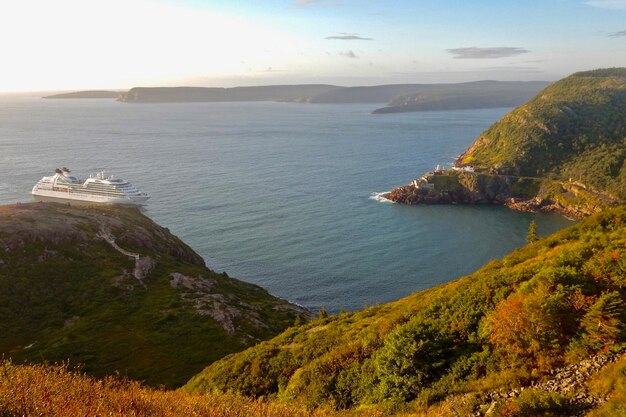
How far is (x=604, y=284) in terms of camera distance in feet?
57.9

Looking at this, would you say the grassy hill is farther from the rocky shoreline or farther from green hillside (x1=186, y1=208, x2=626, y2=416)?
the rocky shoreline

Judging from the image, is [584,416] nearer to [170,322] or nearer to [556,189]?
[170,322]

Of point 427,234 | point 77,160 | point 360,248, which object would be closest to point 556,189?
point 427,234

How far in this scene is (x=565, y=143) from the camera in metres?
150

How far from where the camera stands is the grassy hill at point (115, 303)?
40156 millimetres

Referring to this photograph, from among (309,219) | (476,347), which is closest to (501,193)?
(309,219)

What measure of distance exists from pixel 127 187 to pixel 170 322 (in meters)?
77.2

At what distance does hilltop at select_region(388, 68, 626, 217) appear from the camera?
119 meters

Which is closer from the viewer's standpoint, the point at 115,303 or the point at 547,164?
the point at 115,303

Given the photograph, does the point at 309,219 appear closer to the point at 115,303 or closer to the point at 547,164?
the point at 115,303

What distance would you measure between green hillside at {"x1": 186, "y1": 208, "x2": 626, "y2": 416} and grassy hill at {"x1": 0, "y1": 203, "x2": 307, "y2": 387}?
19.0 m

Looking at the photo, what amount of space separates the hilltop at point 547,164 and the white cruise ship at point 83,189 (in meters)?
72.2

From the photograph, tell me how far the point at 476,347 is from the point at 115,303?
44.6 m

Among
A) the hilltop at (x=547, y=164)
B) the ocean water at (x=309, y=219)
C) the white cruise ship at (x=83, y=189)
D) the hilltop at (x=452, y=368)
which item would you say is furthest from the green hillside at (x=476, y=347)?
the white cruise ship at (x=83, y=189)
